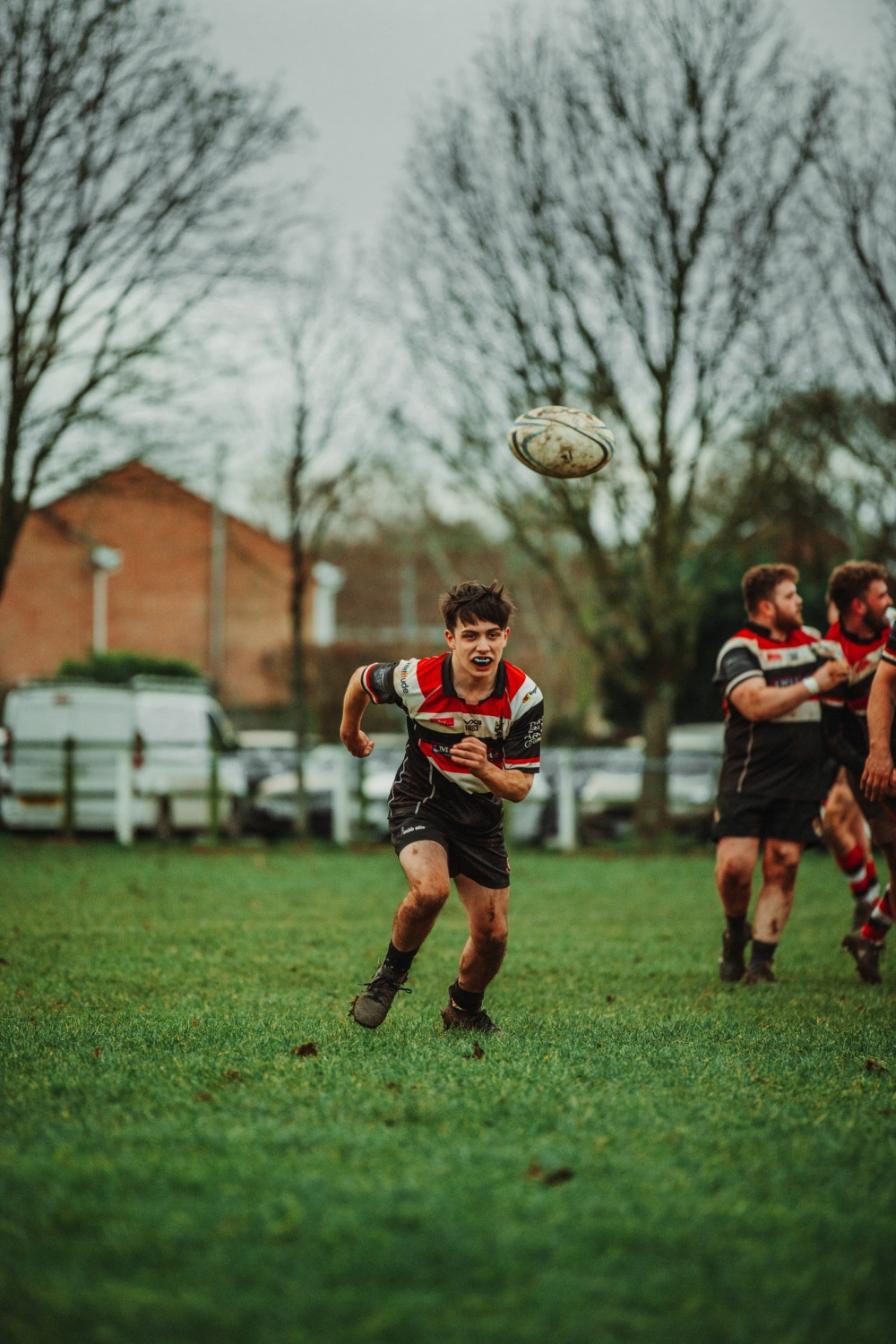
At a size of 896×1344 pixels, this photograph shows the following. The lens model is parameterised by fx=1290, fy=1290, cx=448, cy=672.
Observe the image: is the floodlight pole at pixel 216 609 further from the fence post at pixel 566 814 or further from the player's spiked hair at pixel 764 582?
the player's spiked hair at pixel 764 582

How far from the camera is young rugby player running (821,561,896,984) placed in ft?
23.9

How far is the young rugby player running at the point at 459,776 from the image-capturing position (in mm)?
5203

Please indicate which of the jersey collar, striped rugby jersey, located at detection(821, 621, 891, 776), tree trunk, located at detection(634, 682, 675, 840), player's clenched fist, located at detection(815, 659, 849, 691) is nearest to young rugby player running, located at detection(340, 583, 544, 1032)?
the jersey collar

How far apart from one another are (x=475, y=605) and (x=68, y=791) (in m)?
13.0

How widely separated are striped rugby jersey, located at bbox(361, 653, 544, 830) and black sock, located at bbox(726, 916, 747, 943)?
255cm

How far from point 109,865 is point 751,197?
11.8m

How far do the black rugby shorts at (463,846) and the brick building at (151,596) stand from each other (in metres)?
31.6

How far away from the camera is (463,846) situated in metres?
5.46

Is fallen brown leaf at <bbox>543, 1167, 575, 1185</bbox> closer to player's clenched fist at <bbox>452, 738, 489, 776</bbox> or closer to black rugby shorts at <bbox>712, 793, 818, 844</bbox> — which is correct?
player's clenched fist at <bbox>452, 738, 489, 776</bbox>

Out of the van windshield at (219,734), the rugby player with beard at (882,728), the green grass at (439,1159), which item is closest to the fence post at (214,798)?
the van windshield at (219,734)

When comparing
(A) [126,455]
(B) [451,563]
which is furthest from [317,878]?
(B) [451,563]

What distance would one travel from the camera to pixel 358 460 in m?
18.9

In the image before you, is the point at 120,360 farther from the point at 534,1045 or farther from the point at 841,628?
the point at 534,1045

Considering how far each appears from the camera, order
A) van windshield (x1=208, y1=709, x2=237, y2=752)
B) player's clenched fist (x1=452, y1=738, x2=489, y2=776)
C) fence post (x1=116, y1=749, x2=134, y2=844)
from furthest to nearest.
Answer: van windshield (x1=208, y1=709, x2=237, y2=752) < fence post (x1=116, y1=749, x2=134, y2=844) < player's clenched fist (x1=452, y1=738, x2=489, y2=776)
